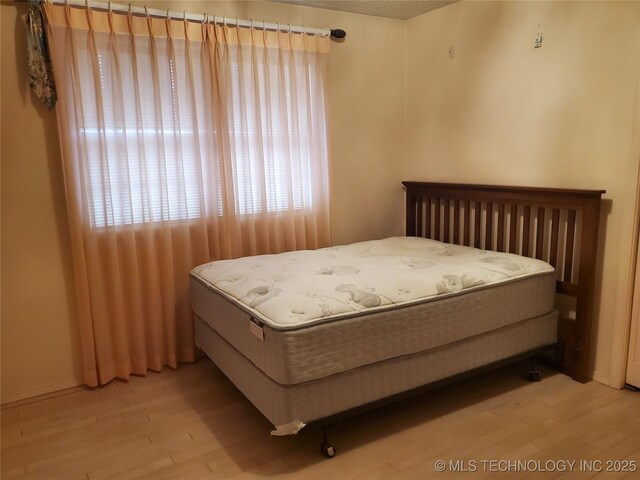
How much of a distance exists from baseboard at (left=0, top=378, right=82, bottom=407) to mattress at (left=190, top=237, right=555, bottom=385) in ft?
2.37

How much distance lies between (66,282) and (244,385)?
1.19m

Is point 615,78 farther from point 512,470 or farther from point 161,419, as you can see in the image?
point 161,419

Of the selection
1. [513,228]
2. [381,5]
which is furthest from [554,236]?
[381,5]

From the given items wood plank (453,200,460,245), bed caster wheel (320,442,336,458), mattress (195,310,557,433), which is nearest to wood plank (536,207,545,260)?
mattress (195,310,557,433)

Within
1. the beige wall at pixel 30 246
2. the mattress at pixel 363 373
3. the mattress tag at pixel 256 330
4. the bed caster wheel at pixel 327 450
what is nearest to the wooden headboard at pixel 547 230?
the mattress at pixel 363 373

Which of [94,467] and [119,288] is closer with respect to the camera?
[94,467]

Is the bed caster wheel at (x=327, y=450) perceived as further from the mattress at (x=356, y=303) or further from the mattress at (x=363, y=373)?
the mattress at (x=356, y=303)

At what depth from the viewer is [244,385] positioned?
2.18 metres

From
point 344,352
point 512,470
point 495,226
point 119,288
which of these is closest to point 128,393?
point 119,288

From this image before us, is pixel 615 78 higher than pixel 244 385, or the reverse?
pixel 615 78

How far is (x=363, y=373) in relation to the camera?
2.02 metres

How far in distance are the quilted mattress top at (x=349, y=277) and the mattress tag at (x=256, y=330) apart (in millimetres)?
41

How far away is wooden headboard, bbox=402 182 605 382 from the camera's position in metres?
2.48

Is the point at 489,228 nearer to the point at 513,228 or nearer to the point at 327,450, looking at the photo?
the point at 513,228
